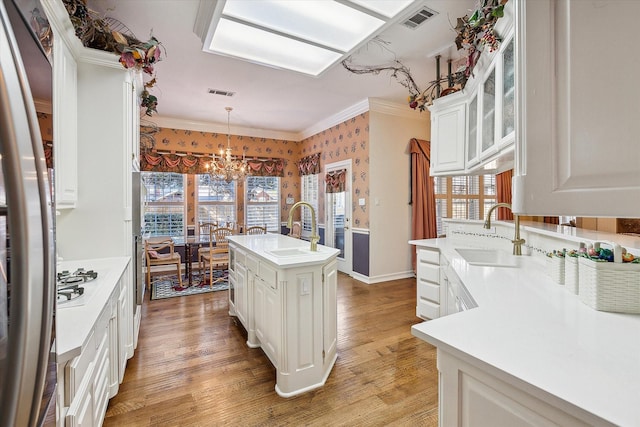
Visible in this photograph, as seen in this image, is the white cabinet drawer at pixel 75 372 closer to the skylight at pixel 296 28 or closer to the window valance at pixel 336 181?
the skylight at pixel 296 28

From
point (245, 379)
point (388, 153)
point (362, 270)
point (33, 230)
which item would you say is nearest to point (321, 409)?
point (245, 379)

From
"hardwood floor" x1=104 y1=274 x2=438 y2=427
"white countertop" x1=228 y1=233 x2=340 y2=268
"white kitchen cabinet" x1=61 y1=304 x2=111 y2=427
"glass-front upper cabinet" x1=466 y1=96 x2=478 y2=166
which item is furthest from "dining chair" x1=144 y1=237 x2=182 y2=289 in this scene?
"glass-front upper cabinet" x1=466 y1=96 x2=478 y2=166

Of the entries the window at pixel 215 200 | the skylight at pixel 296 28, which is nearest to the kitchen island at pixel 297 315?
the skylight at pixel 296 28

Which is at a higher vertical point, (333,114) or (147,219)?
(333,114)

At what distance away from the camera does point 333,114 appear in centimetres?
548

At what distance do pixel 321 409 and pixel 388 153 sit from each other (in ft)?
13.0

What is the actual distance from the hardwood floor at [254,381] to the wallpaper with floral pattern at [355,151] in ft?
6.82

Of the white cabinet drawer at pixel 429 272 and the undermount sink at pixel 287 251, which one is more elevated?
the undermount sink at pixel 287 251

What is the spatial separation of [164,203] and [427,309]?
498 centimetres

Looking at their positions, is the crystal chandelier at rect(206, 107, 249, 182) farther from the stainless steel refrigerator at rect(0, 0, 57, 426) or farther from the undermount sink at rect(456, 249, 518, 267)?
the stainless steel refrigerator at rect(0, 0, 57, 426)

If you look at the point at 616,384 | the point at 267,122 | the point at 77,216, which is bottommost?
the point at 616,384

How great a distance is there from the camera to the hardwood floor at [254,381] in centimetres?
181

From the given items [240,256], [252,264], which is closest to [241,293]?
[240,256]

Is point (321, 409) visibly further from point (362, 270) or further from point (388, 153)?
point (388, 153)
